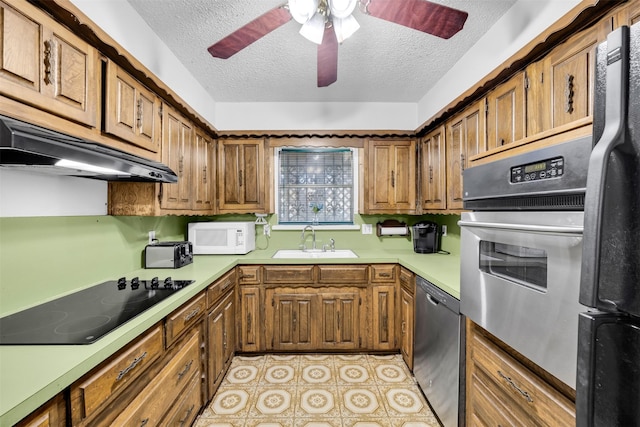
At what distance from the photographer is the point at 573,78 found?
1201 mm

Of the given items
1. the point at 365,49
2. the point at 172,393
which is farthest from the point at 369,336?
the point at 365,49

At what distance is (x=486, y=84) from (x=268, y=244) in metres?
2.39

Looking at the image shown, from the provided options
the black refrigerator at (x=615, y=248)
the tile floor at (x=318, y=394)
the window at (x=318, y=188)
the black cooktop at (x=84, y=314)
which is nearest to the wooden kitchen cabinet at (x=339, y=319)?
the tile floor at (x=318, y=394)

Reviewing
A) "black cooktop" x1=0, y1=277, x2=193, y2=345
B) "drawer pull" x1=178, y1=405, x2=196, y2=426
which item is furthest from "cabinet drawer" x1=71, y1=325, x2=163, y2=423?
"drawer pull" x1=178, y1=405, x2=196, y2=426

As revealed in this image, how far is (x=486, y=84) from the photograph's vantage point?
1716 millimetres

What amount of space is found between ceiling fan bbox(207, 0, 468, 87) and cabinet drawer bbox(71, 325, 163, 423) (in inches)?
55.3

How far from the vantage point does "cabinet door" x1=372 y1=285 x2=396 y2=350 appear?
2.53 meters

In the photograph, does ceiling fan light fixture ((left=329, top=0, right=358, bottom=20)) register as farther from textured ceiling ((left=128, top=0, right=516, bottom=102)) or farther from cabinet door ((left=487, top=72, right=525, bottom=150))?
cabinet door ((left=487, top=72, right=525, bottom=150))

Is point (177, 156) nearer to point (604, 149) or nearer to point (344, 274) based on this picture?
point (344, 274)

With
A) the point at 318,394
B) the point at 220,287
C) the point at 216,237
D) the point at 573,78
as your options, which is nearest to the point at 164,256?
the point at 220,287

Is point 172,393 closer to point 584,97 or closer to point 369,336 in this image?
point 369,336

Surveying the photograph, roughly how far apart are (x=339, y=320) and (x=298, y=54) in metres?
2.22

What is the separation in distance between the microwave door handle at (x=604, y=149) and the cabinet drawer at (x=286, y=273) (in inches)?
84.5

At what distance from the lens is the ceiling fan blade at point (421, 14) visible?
1.16 m
